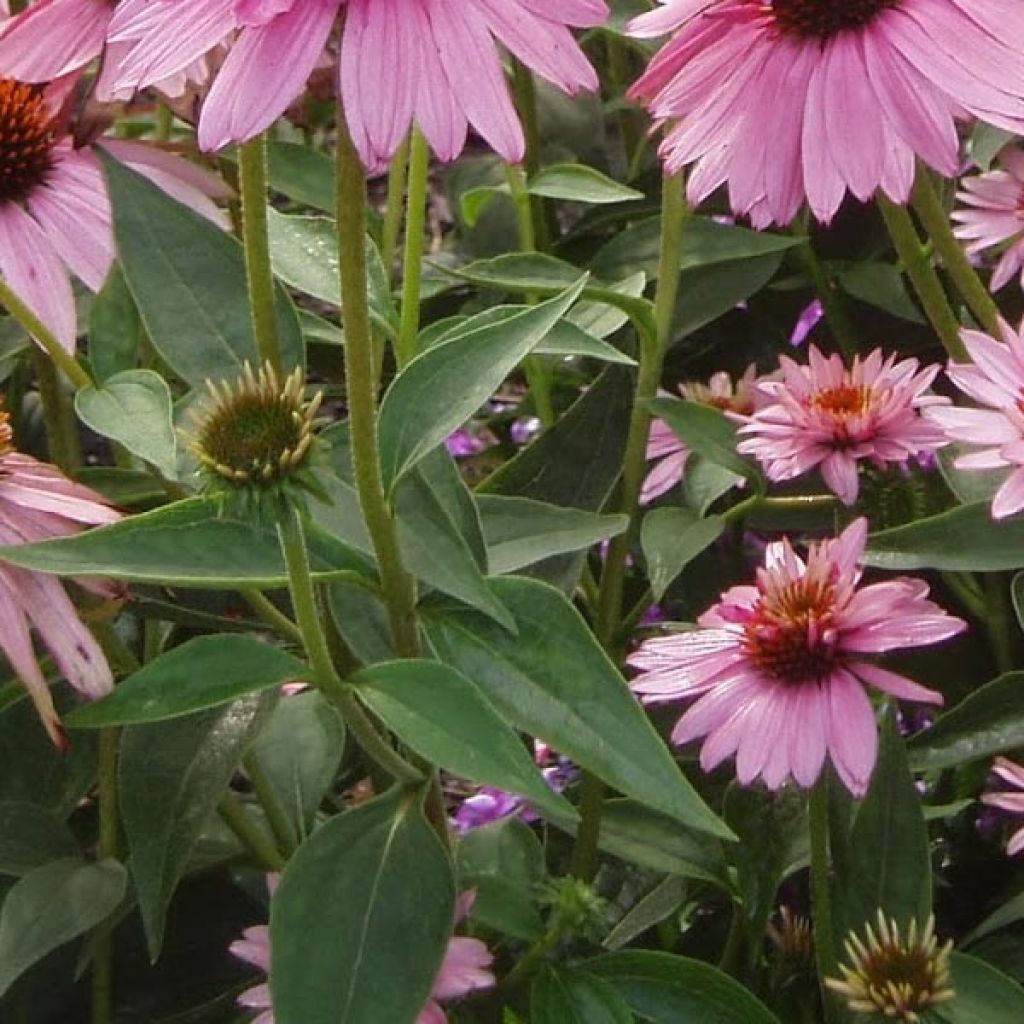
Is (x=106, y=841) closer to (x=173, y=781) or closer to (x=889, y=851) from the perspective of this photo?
(x=173, y=781)

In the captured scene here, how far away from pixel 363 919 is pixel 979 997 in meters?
0.25

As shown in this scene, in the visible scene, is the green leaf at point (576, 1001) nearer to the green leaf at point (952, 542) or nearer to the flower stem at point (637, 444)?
the flower stem at point (637, 444)

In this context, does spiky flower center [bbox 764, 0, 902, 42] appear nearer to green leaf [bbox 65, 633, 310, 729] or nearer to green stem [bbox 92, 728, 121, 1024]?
green leaf [bbox 65, 633, 310, 729]

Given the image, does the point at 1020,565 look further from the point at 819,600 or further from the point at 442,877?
the point at 442,877

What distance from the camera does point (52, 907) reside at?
82 cm

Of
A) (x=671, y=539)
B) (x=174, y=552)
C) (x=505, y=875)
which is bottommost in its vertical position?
(x=505, y=875)

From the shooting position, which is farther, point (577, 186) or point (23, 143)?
point (577, 186)

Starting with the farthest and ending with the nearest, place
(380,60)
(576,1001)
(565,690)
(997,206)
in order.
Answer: (997,206) → (576,1001) → (565,690) → (380,60)

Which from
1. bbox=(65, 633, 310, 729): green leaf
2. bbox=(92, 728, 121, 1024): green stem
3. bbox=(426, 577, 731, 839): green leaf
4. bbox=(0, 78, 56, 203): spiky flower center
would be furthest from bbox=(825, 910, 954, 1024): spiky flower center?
bbox=(0, 78, 56, 203): spiky flower center

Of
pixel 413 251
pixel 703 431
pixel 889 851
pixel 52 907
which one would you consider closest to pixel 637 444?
pixel 703 431

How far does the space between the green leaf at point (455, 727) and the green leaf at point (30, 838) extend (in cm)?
27

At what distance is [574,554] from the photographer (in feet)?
2.85

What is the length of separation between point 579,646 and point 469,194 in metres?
0.49

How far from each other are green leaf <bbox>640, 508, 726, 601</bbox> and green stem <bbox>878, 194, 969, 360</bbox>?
0.14 metres
